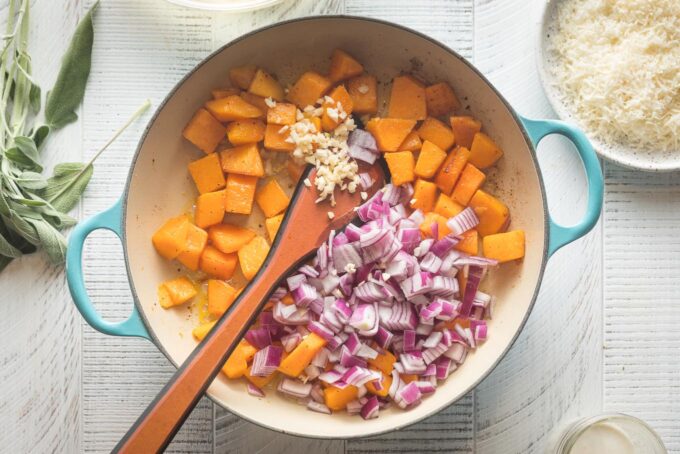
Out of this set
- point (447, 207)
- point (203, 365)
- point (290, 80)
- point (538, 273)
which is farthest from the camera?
point (290, 80)

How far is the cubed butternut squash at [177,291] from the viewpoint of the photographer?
1713 mm

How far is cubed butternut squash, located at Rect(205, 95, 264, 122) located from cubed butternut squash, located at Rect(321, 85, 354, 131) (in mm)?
165

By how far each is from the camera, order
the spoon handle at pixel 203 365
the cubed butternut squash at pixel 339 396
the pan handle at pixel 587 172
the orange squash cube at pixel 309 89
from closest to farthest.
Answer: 1. the spoon handle at pixel 203 365
2. the pan handle at pixel 587 172
3. the cubed butternut squash at pixel 339 396
4. the orange squash cube at pixel 309 89

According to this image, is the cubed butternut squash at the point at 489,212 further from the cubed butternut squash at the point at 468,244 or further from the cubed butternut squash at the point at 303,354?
the cubed butternut squash at the point at 303,354

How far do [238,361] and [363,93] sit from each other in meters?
0.73

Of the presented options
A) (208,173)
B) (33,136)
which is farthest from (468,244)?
(33,136)

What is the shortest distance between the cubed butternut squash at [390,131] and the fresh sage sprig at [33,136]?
590 mm

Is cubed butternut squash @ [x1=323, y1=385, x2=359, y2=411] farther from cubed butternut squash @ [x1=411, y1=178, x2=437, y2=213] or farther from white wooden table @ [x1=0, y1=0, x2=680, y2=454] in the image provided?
cubed butternut squash @ [x1=411, y1=178, x2=437, y2=213]

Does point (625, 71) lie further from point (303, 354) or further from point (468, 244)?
point (303, 354)

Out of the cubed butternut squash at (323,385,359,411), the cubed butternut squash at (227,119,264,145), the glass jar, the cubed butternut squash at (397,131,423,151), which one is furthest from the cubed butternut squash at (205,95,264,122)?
the glass jar

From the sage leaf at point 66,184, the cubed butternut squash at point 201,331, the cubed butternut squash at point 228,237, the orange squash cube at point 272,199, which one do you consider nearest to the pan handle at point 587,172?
the orange squash cube at point 272,199

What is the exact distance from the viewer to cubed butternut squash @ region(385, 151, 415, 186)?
1.70 meters

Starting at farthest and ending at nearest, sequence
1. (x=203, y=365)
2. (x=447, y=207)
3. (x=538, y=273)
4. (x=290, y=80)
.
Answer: (x=290, y=80), (x=447, y=207), (x=538, y=273), (x=203, y=365)

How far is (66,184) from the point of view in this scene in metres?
1.75
